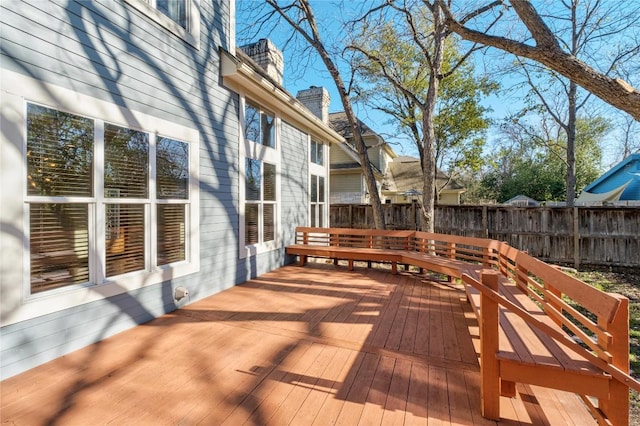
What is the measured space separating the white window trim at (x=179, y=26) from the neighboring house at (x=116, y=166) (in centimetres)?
2

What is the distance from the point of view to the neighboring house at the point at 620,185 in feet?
24.1

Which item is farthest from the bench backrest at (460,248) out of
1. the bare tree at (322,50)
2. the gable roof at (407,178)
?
the gable roof at (407,178)

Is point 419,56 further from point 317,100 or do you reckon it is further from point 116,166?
point 116,166

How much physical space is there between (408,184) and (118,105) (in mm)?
17177

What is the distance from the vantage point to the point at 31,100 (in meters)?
2.38

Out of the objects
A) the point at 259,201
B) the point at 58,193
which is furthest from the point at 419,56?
the point at 58,193

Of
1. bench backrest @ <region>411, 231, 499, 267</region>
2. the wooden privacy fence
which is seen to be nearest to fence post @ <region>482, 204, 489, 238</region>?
the wooden privacy fence

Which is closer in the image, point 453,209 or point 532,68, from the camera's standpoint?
point 453,209

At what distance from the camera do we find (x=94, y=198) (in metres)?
2.83

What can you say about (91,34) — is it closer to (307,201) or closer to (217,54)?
(217,54)

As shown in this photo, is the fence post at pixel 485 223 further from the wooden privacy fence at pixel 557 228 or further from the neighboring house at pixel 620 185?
the neighboring house at pixel 620 185

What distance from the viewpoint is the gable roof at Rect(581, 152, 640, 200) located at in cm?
731

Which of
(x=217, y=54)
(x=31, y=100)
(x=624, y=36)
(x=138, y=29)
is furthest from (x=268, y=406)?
(x=624, y=36)

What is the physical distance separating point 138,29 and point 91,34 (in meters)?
0.60
